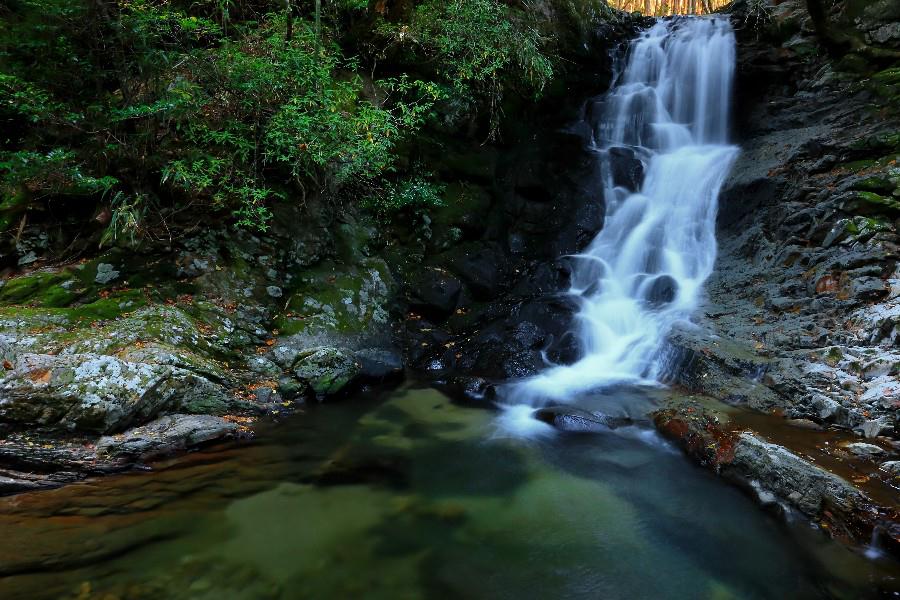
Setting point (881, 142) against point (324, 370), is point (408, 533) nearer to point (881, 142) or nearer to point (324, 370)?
point (324, 370)

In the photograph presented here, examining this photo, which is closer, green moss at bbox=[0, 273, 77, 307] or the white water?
green moss at bbox=[0, 273, 77, 307]

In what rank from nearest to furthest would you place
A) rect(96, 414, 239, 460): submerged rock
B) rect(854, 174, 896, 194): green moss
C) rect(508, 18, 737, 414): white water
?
rect(96, 414, 239, 460): submerged rock → rect(854, 174, 896, 194): green moss → rect(508, 18, 737, 414): white water

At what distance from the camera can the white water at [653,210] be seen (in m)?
7.47

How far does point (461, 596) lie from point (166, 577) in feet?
6.52

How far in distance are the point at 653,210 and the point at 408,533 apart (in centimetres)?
898

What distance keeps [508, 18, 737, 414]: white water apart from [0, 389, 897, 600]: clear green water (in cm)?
173

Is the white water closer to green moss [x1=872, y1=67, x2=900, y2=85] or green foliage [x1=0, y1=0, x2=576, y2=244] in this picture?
green moss [x1=872, y1=67, x2=900, y2=85]

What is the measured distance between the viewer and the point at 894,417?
177 inches

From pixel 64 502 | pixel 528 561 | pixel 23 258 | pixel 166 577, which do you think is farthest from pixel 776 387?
pixel 23 258

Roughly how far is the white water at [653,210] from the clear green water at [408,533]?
5.66ft

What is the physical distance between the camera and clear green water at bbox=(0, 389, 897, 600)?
3191 mm

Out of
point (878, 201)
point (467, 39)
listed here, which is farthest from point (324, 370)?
point (878, 201)

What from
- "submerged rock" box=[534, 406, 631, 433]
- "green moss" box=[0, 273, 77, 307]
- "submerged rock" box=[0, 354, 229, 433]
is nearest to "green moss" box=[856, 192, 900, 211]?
"submerged rock" box=[534, 406, 631, 433]

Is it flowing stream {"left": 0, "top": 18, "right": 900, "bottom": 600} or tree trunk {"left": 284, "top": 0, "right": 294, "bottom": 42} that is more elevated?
tree trunk {"left": 284, "top": 0, "right": 294, "bottom": 42}
